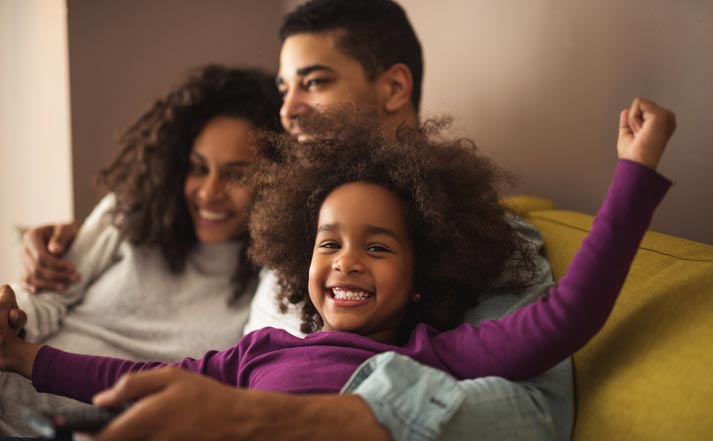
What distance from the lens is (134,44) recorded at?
2.46 metres

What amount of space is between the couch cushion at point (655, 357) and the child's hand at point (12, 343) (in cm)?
94

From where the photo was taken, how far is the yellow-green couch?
2.81ft

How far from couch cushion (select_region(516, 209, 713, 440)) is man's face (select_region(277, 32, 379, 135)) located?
0.83 meters

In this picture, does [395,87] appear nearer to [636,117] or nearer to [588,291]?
[636,117]

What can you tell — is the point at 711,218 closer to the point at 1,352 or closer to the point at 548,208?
the point at 548,208

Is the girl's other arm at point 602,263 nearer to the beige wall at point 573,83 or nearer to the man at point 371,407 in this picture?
the man at point 371,407

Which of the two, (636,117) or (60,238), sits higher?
(636,117)

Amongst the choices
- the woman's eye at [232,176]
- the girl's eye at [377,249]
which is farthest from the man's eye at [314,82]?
the girl's eye at [377,249]

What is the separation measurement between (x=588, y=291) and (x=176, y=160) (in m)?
1.27

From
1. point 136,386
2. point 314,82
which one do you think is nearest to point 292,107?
point 314,82

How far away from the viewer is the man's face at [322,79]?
1685 mm

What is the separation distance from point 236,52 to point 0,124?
101 cm

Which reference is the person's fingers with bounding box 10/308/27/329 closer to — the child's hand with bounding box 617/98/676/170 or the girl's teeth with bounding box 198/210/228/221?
the girl's teeth with bounding box 198/210/228/221

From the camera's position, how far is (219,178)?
176cm
